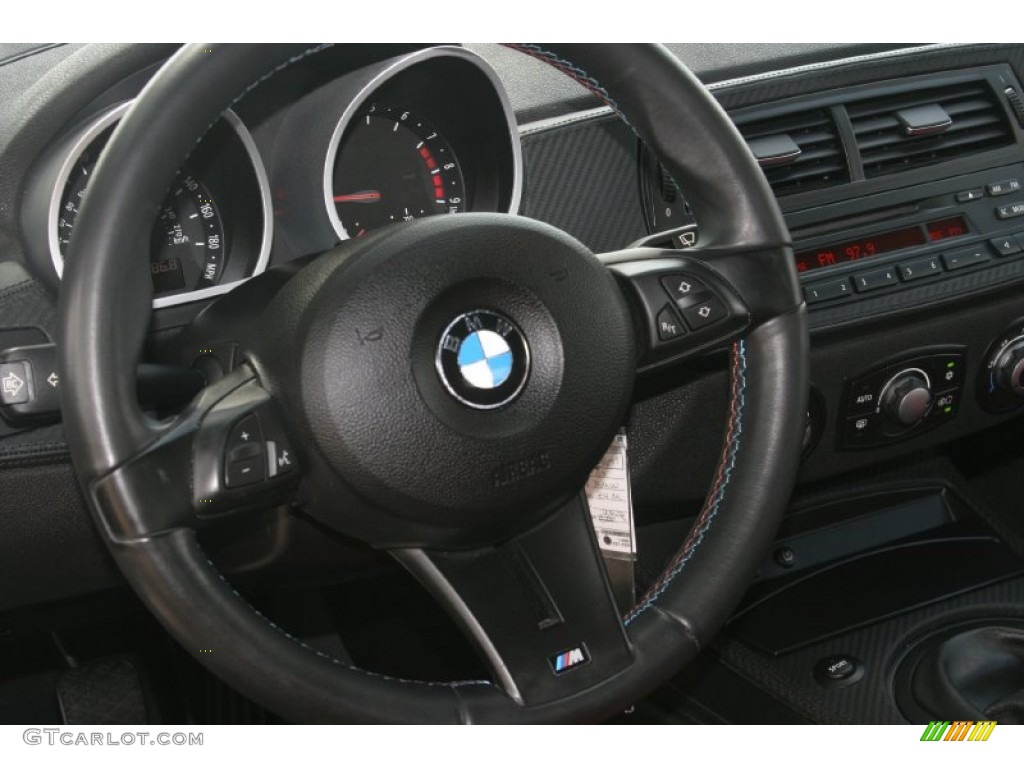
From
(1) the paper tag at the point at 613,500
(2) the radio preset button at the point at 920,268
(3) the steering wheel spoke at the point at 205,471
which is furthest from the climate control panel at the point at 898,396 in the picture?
(3) the steering wheel spoke at the point at 205,471

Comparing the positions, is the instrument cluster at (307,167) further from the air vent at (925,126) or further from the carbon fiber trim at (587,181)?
the air vent at (925,126)

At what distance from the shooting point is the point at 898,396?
1.81 metres

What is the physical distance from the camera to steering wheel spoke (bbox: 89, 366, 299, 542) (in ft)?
3.12

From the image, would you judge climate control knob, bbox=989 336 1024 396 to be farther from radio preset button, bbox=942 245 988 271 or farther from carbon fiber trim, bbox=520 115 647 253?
carbon fiber trim, bbox=520 115 647 253

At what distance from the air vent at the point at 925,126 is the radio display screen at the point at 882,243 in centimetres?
9

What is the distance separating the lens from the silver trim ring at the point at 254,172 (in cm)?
127

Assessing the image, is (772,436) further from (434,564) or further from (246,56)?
(246,56)

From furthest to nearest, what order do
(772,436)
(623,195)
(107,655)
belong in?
(107,655) → (623,195) → (772,436)

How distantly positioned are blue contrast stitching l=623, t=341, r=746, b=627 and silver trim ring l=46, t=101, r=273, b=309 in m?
0.51

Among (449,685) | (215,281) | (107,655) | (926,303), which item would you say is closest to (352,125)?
(215,281)

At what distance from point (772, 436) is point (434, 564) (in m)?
0.34

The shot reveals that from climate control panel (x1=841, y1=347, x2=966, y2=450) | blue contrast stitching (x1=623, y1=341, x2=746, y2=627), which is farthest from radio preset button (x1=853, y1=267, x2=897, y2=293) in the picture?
blue contrast stitching (x1=623, y1=341, x2=746, y2=627)

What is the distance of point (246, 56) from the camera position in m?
1.03
